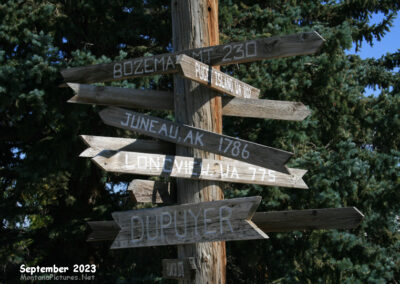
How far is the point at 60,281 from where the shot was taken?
8.54m

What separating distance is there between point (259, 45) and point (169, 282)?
503cm

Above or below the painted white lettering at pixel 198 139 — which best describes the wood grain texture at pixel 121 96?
above

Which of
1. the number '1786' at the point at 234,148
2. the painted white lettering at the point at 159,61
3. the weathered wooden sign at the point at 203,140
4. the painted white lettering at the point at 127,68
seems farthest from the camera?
the painted white lettering at the point at 127,68

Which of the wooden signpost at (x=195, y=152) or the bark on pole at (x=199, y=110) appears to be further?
the bark on pole at (x=199, y=110)

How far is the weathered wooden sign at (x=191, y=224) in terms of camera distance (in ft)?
10.6

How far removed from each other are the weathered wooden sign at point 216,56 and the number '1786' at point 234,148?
2.22ft

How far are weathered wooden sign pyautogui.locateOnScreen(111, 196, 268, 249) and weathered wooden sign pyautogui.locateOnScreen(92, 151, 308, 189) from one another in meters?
0.31

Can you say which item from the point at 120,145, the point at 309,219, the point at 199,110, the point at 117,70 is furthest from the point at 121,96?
the point at 309,219

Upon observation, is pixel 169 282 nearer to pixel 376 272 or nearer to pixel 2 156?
pixel 376 272

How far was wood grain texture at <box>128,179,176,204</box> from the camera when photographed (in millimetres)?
3828

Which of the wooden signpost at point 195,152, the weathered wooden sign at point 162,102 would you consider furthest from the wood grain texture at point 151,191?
the weathered wooden sign at point 162,102

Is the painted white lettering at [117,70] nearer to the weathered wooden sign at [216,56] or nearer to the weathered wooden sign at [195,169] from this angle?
the weathered wooden sign at [216,56]

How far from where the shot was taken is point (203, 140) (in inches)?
146

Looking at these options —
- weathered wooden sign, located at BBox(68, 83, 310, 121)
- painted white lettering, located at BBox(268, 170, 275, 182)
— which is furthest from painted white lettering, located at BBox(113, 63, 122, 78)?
painted white lettering, located at BBox(268, 170, 275, 182)
